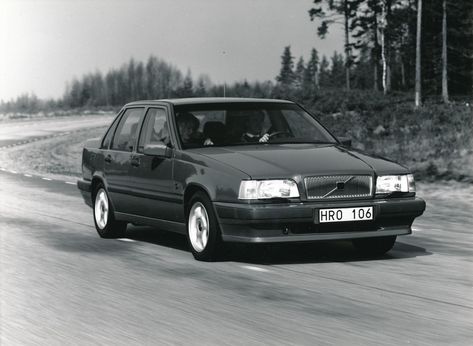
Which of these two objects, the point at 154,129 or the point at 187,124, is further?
the point at 154,129

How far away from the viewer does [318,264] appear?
8.52 meters

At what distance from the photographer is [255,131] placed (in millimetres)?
9641

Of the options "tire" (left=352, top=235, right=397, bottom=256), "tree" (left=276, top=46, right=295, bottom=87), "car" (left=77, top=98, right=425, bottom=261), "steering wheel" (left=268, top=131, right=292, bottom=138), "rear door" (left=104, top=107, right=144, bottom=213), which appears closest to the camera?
"car" (left=77, top=98, right=425, bottom=261)

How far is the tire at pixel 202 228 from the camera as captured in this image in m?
8.50

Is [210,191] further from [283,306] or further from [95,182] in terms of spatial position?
[95,182]

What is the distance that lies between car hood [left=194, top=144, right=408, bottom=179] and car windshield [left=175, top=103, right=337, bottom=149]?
26 centimetres

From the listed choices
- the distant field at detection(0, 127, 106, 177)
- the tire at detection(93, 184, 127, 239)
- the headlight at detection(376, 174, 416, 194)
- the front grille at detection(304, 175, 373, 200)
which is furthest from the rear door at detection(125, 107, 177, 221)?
the distant field at detection(0, 127, 106, 177)

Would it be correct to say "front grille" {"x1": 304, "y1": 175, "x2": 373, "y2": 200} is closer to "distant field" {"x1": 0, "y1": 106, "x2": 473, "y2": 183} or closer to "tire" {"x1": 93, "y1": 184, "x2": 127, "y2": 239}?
"tire" {"x1": 93, "y1": 184, "x2": 127, "y2": 239}

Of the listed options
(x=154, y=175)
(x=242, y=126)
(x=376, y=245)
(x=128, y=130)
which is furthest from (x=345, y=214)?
(x=128, y=130)

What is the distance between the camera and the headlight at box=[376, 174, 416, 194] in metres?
8.46

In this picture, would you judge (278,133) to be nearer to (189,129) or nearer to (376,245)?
(189,129)

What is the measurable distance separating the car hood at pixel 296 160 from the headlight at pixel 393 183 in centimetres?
5

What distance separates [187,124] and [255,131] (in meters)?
0.68

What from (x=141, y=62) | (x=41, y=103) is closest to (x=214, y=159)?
(x=141, y=62)
